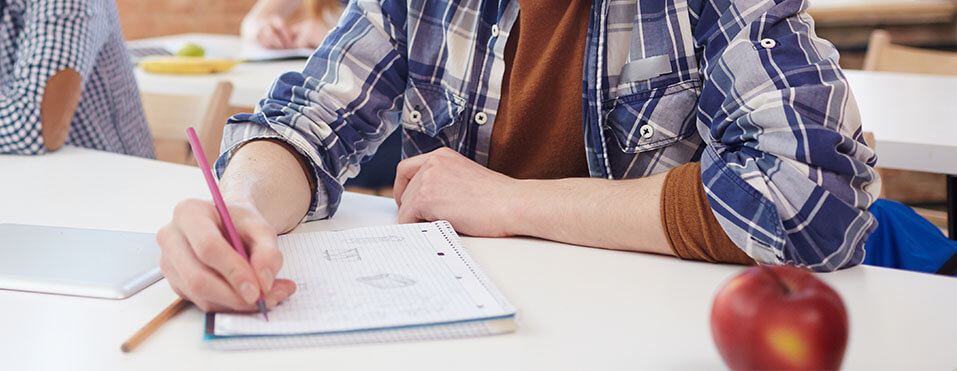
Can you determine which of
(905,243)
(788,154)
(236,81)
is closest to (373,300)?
(788,154)

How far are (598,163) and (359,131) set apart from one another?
292 millimetres

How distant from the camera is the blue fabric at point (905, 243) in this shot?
2.90ft

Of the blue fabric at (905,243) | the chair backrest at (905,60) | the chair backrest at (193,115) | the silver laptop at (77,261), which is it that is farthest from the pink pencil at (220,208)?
the chair backrest at (905,60)

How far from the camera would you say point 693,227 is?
2.43ft

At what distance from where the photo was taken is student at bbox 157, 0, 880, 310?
71 centimetres

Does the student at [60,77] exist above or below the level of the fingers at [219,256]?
below

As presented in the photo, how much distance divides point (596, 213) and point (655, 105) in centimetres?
18

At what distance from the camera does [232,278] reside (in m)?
0.57

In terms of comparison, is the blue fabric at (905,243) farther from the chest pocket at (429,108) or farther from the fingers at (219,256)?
the fingers at (219,256)

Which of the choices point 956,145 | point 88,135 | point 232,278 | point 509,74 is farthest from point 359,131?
point 956,145

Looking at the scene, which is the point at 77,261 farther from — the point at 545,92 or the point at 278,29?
the point at 278,29

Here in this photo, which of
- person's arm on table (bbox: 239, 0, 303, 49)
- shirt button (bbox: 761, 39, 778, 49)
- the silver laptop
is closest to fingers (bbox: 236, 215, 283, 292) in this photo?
the silver laptop

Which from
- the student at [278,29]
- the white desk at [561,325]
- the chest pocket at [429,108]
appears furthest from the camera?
the student at [278,29]

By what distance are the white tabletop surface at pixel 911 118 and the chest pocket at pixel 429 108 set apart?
0.68 meters
